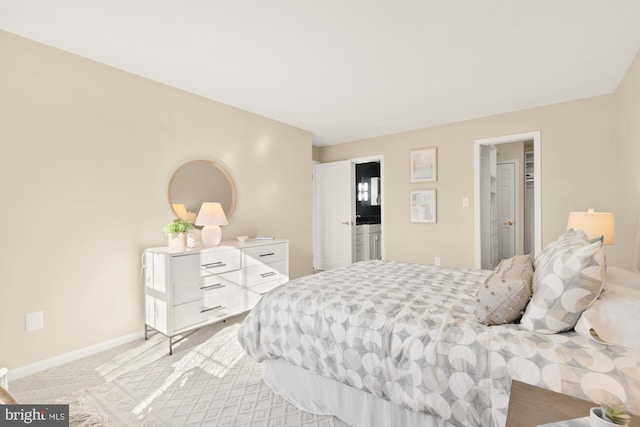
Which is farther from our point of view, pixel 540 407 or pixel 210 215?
pixel 210 215

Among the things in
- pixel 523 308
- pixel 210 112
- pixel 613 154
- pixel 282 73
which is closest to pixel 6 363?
pixel 210 112

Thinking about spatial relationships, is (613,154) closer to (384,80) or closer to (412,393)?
(384,80)

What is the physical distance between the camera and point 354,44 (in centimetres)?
240

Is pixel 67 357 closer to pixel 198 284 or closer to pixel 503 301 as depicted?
pixel 198 284

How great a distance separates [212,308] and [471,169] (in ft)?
12.4

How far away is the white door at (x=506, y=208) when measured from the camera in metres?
5.68

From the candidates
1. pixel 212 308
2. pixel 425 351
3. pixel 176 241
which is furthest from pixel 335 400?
pixel 176 241

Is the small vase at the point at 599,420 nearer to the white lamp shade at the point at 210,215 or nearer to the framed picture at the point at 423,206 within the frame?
the white lamp shade at the point at 210,215

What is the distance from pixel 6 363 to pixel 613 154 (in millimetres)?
5931

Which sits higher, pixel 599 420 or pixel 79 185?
pixel 79 185

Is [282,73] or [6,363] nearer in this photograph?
[6,363]

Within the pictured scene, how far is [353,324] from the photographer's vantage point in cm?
160

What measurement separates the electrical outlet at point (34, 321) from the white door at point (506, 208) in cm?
655

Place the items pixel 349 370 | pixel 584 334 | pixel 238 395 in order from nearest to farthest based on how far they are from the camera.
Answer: pixel 584 334, pixel 349 370, pixel 238 395
